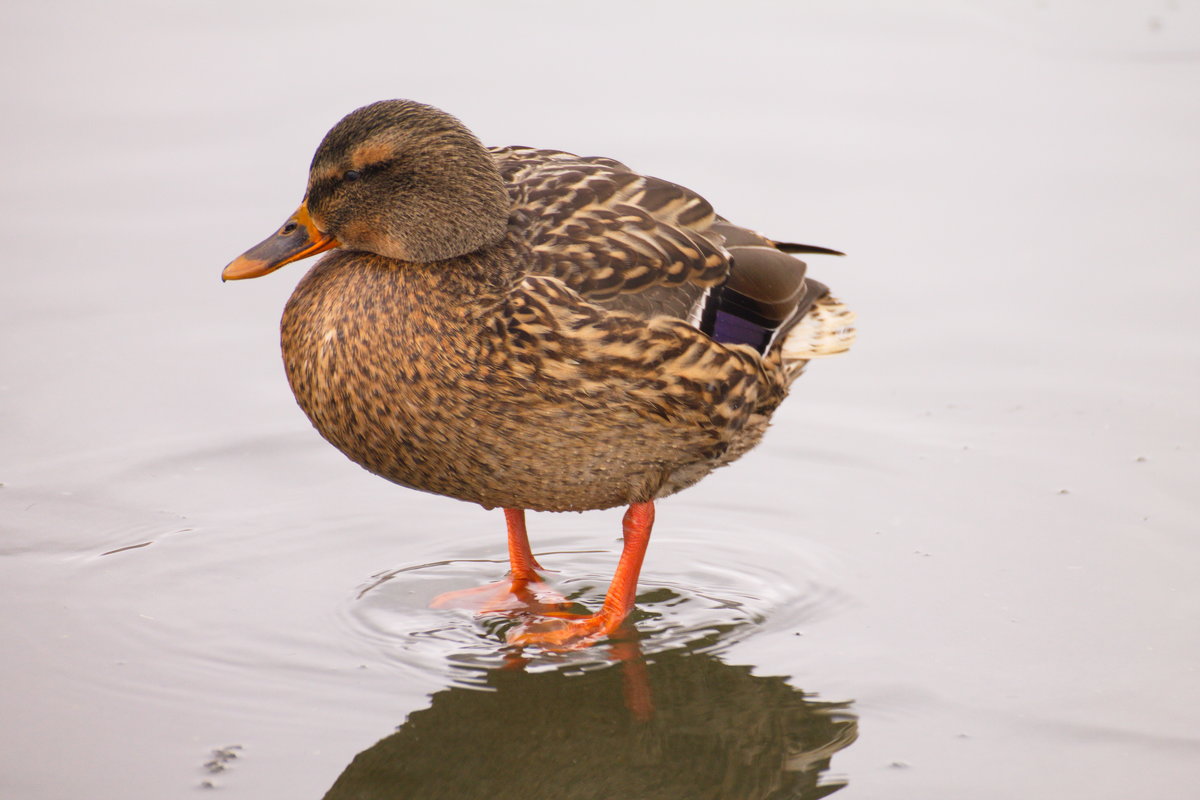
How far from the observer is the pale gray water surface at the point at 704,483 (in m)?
4.48

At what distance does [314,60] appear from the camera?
30.0 feet

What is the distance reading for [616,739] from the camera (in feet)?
14.7

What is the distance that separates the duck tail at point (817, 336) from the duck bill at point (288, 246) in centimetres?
156

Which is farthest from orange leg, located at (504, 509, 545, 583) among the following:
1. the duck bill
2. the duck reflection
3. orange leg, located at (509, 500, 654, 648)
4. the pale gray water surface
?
the duck bill

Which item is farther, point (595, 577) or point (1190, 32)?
point (1190, 32)

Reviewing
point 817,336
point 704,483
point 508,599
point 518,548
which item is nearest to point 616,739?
point 508,599

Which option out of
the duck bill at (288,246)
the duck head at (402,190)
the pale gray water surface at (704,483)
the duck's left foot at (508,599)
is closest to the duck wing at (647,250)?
the duck head at (402,190)

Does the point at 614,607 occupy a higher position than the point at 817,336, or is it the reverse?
the point at 817,336

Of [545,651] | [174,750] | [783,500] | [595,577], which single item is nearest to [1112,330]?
[783,500]

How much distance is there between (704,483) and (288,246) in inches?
79.3

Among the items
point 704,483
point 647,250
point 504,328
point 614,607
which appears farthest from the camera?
point 704,483

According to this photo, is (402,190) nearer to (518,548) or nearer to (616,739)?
(518,548)

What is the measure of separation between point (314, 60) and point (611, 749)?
18.9 ft

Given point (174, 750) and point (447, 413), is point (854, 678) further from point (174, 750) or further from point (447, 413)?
point (174, 750)
